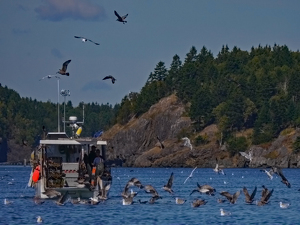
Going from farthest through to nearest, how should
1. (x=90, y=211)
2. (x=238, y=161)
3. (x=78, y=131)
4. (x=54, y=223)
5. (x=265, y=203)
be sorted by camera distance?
1. (x=238, y=161)
2. (x=78, y=131)
3. (x=265, y=203)
4. (x=90, y=211)
5. (x=54, y=223)

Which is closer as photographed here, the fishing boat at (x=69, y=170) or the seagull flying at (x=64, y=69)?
the seagull flying at (x=64, y=69)

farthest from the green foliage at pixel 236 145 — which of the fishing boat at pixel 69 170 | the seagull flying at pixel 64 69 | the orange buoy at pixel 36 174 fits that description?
the seagull flying at pixel 64 69

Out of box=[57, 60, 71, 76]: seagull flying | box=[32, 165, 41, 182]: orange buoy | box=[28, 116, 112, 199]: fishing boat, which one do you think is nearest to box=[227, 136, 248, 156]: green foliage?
box=[28, 116, 112, 199]: fishing boat

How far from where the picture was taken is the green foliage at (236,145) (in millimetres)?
193250

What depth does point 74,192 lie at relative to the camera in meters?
52.0

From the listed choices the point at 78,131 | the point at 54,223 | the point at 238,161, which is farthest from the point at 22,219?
the point at 238,161

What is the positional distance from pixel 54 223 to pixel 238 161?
494 ft

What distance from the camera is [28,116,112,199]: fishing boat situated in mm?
51469

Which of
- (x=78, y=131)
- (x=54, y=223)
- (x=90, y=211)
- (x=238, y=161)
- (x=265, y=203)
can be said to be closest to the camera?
(x=54, y=223)

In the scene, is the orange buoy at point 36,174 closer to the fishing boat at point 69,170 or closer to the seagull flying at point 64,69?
the fishing boat at point 69,170

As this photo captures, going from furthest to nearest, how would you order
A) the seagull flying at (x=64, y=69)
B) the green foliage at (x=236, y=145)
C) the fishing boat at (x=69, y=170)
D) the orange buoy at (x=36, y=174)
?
the green foliage at (x=236, y=145), the orange buoy at (x=36, y=174), the fishing boat at (x=69, y=170), the seagull flying at (x=64, y=69)

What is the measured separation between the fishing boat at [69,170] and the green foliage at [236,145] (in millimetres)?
138901

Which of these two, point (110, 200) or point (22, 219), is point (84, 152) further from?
point (22, 219)

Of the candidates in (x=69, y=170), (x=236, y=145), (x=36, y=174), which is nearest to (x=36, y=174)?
(x=36, y=174)
